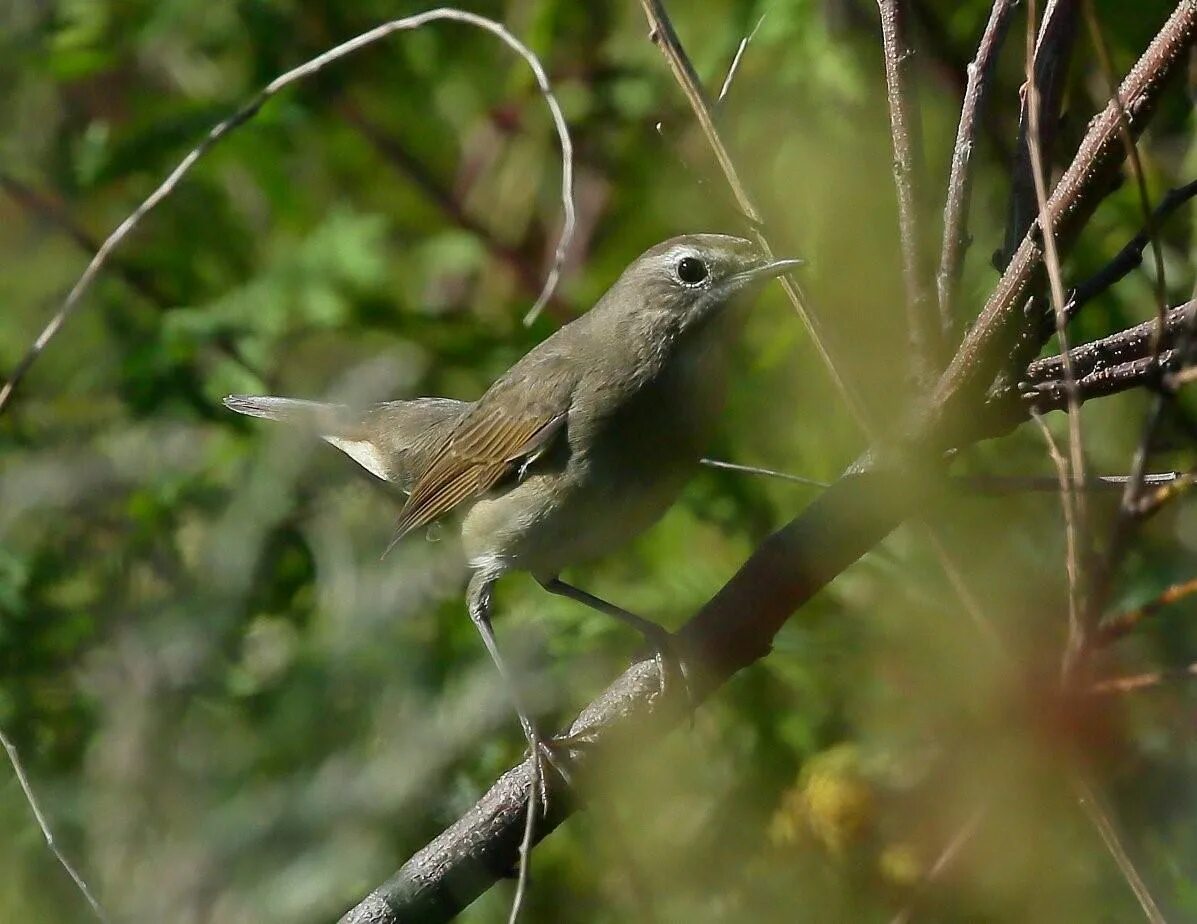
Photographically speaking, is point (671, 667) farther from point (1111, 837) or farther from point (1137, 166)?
point (1137, 166)

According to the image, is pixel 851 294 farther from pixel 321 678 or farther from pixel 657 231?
pixel 657 231

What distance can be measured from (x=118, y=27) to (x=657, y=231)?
1910 millimetres

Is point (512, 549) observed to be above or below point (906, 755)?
above

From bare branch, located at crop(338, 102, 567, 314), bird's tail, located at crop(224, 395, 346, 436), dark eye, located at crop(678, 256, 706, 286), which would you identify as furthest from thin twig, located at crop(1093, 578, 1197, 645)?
bare branch, located at crop(338, 102, 567, 314)

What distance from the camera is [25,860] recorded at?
3688 millimetres

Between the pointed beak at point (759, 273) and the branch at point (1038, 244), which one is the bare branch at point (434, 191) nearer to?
the pointed beak at point (759, 273)

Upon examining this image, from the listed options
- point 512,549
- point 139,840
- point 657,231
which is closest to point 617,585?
point 512,549

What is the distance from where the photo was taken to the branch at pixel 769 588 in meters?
2.26

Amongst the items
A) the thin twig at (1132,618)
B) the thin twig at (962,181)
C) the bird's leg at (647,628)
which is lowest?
the bird's leg at (647,628)

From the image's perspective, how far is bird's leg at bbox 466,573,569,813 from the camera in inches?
110

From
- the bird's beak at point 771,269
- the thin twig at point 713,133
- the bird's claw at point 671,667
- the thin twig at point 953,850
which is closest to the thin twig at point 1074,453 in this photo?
the thin twig at point 953,850

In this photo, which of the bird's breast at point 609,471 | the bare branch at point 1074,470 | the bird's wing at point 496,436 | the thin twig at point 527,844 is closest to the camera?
the bare branch at point 1074,470

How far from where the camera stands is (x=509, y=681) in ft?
12.2

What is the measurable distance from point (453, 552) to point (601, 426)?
0.69 meters
